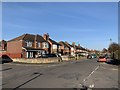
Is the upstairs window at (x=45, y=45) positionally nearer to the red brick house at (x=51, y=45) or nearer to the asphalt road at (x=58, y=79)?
the red brick house at (x=51, y=45)

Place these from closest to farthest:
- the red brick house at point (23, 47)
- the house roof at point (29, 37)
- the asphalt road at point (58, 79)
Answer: the asphalt road at point (58, 79) < the red brick house at point (23, 47) < the house roof at point (29, 37)

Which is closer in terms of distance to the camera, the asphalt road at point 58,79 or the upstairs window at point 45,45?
the asphalt road at point 58,79

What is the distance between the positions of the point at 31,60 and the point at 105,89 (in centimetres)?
3444

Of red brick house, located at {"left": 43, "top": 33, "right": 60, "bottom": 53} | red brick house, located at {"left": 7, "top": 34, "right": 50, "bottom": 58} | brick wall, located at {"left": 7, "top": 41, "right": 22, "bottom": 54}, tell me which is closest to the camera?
red brick house, located at {"left": 7, "top": 34, "right": 50, "bottom": 58}

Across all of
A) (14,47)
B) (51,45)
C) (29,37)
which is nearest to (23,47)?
(14,47)

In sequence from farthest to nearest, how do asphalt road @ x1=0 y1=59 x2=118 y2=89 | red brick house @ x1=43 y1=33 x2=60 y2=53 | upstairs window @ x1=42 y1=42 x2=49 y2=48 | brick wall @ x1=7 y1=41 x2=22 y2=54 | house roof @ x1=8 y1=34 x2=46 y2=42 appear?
1. red brick house @ x1=43 y1=33 x2=60 y2=53
2. upstairs window @ x1=42 y1=42 x2=49 y2=48
3. house roof @ x1=8 y1=34 x2=46 y2=42
4. brick wall @ x1=7 y1=41 x2=22 y2=54
5. asphalt road @ x1=0 y1=59 x2=118 y2=89

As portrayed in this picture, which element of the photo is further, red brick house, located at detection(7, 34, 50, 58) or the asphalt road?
red brick house, located at detection(7, 34, 50, 58)

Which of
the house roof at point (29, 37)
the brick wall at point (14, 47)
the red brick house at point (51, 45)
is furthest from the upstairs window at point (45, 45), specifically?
the brick wall at point (14, 47)

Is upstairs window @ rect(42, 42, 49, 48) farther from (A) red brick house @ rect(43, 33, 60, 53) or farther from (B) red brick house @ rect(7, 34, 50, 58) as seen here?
(B) red brick house @ rect(7, 34, 50, 58)

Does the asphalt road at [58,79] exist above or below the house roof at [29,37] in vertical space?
below

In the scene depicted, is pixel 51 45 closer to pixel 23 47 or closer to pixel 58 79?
pixel 23 47

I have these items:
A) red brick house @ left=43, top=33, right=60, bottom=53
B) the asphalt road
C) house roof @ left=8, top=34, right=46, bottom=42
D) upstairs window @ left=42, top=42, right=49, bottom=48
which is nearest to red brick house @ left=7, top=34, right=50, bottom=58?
house roof @ left=8, top=34, right=46, bottom=42

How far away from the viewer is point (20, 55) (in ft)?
195

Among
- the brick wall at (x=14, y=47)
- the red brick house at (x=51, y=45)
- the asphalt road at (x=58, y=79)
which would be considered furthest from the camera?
the red brick house at (x=51, y=45)
